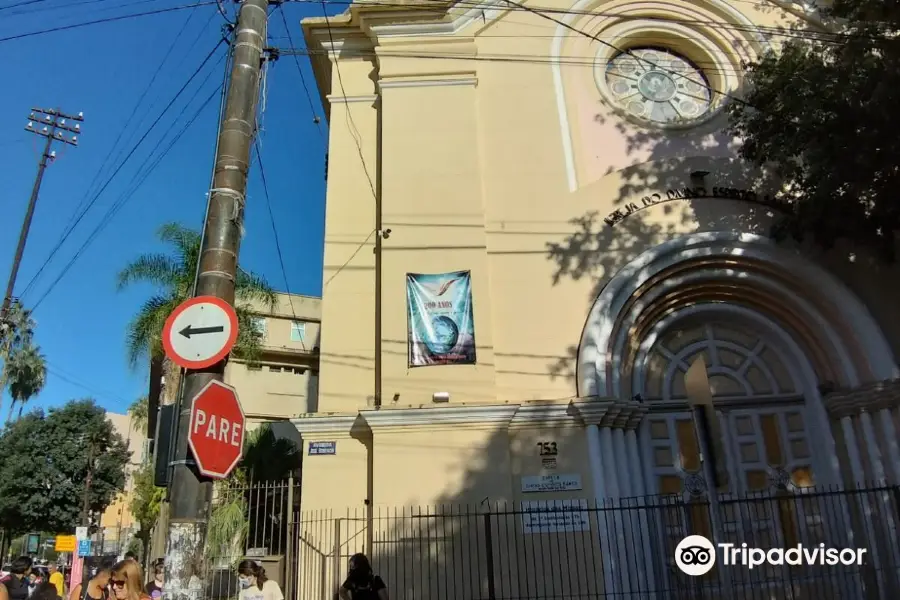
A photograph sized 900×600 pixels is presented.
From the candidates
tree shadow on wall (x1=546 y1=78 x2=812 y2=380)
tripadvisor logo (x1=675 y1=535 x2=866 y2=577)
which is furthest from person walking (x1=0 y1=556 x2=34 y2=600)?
tripadvisor logo (x1=675 y1=535 x2=866 y2=577)

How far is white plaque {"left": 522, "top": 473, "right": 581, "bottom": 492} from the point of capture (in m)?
9.52

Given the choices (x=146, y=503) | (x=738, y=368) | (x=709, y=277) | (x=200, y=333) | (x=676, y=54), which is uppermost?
(x=676, y=54)

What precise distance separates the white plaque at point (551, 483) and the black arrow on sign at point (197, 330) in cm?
612

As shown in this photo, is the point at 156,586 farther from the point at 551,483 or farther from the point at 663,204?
the point at 663,204

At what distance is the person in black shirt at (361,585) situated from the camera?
733cm

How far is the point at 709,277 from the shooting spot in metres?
10.9

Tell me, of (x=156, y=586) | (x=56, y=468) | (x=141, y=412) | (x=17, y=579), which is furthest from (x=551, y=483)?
(x=56, y=468)

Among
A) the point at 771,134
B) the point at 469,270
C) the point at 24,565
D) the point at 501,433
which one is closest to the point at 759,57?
the point at 771,134

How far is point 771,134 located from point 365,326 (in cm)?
675

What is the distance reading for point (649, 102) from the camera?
12.4 metres

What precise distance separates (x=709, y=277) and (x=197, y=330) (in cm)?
860

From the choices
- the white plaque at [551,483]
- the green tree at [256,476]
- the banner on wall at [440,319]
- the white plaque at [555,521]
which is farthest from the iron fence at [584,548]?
the green tree at [256,476]

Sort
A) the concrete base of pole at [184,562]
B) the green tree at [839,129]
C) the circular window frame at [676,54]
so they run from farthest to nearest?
the circular window frame at [676,54], the green tree at [839,129], the concrete base of pole at [184,562]

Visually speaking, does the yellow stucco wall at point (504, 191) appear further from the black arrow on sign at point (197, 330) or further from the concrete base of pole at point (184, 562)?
the concrete base of pole at point (184, 562)
